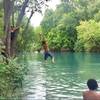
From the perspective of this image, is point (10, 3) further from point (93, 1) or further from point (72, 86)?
point (93, 1)

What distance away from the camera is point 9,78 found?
17969 mm

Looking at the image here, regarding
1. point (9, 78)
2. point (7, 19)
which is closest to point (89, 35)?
point (7, 19)

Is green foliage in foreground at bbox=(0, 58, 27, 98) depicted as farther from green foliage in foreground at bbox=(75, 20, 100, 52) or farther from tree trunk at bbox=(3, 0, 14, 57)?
green foliage in foreground at bbox=(75, 20, 100, 52)

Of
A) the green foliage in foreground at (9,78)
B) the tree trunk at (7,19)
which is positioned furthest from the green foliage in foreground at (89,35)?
the green foliage in foreground at (9,78)

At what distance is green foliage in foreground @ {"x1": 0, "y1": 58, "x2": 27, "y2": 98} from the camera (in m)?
16.9

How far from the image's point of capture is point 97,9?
99.1m

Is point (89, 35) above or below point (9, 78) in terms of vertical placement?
above

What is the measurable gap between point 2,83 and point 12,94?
206 cm

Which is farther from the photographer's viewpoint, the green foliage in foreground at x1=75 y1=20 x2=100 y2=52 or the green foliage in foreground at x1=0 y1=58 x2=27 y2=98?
the green foliage in foreground at x1=75 y1=20 x2=100 y2=52

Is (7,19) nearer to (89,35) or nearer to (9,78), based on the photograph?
(9,78)

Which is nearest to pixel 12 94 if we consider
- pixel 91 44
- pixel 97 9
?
pixel 91 44

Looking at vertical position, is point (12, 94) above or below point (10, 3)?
below

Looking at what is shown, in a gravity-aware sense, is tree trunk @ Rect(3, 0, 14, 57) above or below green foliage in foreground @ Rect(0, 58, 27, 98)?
above


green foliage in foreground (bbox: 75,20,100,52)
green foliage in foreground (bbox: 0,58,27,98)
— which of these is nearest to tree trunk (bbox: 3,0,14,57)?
green foliage in foreground (bbox: 0,58,27,98)
